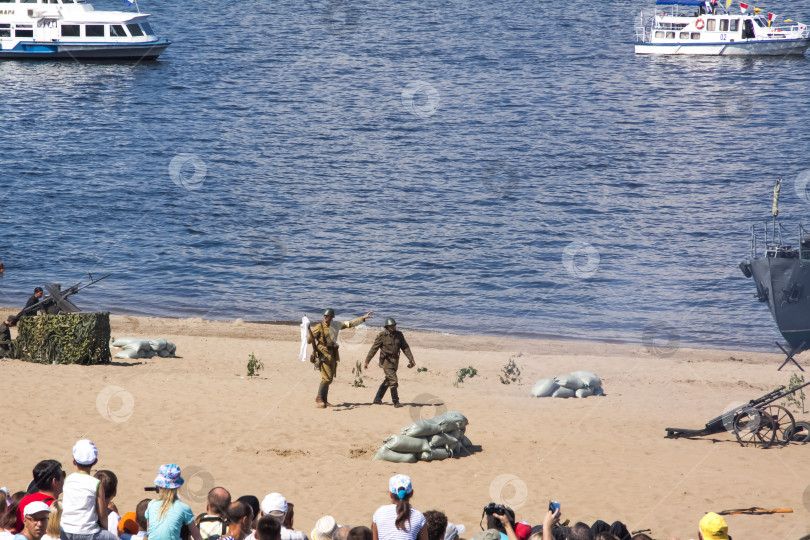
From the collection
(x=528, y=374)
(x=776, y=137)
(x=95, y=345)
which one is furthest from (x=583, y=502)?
(x=776, y=137)

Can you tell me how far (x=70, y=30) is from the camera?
201ft

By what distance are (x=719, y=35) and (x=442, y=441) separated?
189ft

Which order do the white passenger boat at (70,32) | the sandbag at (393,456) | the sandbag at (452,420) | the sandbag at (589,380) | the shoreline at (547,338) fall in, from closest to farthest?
the sandbag at (393,456) → the sandbag at (452,420) → the sandbag at (589,380) → the shoreline at (547,338) → the white passenger boat at (70,32)

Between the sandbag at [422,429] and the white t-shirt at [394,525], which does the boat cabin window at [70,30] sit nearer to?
the sandbag at [422,429]

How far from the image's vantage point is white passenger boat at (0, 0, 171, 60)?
6041 centimetres

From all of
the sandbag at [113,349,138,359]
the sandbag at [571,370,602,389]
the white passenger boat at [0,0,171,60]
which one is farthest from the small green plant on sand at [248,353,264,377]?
the white passenger boat at [0,0,171,60]

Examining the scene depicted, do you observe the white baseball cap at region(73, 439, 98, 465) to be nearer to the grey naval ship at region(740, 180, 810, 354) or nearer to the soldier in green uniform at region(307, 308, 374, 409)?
the soldier in green uniform at region(307, 308, 374, 409)

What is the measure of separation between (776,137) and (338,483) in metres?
41.5

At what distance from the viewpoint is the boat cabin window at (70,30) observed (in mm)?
61031

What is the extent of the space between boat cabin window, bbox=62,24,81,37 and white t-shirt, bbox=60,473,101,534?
59792 millimetres

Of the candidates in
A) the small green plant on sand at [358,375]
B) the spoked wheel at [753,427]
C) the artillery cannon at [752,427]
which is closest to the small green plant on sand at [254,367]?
the small green plant on sand at [358,375]

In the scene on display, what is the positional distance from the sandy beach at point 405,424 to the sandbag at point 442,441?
29 centimetres

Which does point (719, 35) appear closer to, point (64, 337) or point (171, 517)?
point (64, 337)

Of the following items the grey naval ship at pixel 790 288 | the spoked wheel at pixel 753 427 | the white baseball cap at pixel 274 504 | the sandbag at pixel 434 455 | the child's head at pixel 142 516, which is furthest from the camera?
the grey naval ship at pixel 790 288
